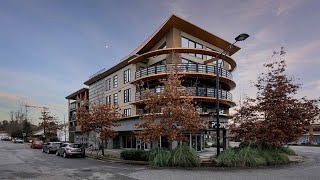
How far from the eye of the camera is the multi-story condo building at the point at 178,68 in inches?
1371

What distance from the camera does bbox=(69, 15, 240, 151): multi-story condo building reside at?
34.8 metres

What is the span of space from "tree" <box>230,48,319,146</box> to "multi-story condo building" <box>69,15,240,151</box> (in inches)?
317

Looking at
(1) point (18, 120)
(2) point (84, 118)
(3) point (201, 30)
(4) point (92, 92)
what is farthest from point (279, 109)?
(1) point (18, 120)

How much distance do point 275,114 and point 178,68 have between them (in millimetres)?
13021

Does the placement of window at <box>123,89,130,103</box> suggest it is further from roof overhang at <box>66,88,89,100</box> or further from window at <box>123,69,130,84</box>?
roof overhang at <box>66,88,89,100</box>

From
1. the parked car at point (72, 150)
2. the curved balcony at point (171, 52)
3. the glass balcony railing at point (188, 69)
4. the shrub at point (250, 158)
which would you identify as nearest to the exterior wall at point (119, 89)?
the curved balcony at point (171, 52)

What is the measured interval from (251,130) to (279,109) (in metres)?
2.52

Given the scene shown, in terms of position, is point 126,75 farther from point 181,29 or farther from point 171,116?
point 171,116

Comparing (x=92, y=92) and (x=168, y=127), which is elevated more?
(x=92, y=92)

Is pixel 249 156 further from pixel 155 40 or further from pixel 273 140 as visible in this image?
pixel 155 40

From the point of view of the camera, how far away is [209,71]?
35.5 metres

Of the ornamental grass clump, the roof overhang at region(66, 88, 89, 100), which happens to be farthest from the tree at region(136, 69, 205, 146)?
the roof overhang at region(66, 88, 89, 100)

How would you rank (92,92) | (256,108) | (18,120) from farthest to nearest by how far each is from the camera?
(18,120)
(92,92)
(256,108)

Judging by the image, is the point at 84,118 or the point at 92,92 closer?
the point at 84,118
